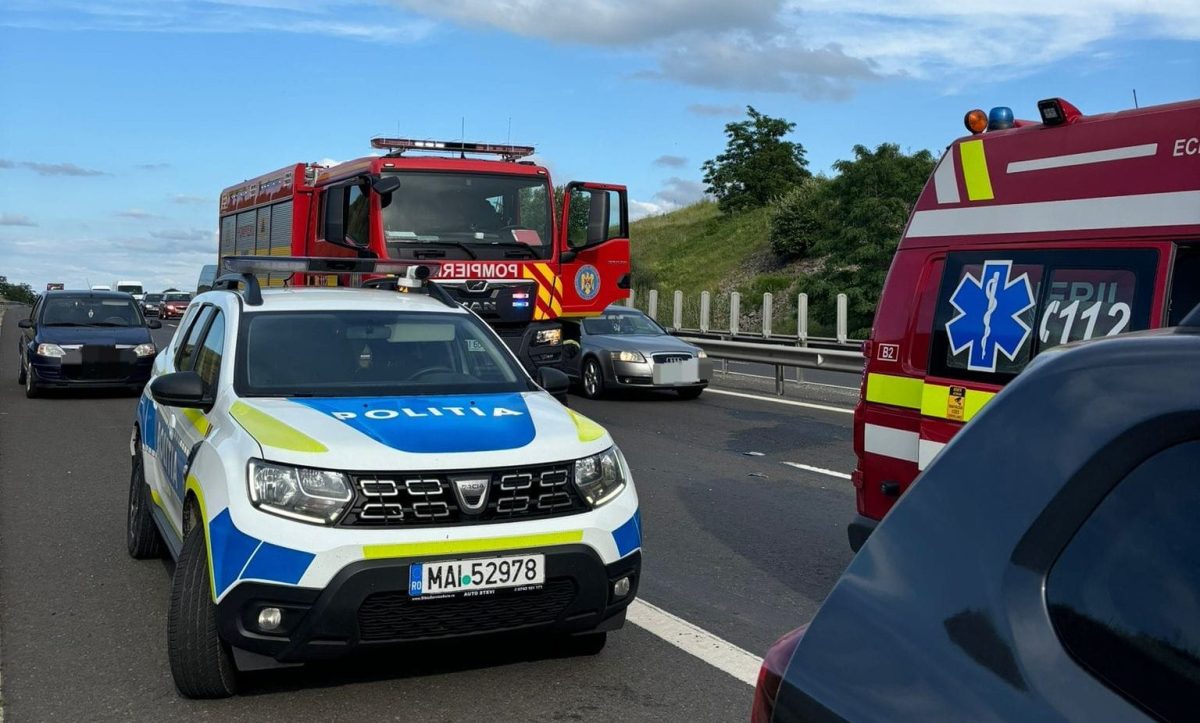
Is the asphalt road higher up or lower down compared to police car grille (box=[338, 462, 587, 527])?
lower down

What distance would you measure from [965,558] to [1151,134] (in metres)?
3.70

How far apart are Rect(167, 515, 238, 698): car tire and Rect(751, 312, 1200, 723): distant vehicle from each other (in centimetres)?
313

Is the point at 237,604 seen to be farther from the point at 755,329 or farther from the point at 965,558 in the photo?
the point at 755,329

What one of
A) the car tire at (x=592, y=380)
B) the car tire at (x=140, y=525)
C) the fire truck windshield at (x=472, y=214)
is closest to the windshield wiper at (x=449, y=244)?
the fire truck windshield at (x=472, y=214)

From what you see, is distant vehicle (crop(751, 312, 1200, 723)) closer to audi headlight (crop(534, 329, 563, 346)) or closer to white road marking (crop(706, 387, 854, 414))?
audi headlight (crop(534, 329, 563, 346))

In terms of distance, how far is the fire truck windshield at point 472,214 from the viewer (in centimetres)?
1340

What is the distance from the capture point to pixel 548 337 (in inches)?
559

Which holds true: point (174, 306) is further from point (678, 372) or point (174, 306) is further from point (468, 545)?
point (468, 545)

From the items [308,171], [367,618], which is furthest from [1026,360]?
[308,171]

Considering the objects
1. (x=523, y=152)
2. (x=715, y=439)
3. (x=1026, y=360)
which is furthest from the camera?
(x=523, y=152)

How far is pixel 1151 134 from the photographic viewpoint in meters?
4.83

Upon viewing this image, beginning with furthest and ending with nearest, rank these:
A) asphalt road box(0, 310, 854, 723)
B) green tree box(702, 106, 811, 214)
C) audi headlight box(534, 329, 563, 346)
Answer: green tree box(702, 106, 811, 214) → audi headlight box(534, 329, 563, 346) → asphalt road box(0, 310, 854, 723)

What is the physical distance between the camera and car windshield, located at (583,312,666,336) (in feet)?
59.9

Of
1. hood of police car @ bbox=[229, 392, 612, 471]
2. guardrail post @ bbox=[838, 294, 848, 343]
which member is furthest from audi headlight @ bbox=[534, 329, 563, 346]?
guardrail post @ bbox=[838, 294, 848, 343]
